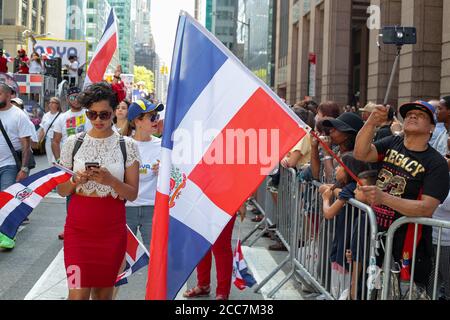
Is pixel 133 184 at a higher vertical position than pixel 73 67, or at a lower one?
lower

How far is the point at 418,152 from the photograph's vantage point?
4309mm

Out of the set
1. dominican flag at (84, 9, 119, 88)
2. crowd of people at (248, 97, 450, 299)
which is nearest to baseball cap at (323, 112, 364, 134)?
crowd of people at (248, 97, 450, 299)

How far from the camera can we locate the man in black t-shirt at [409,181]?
414 cm

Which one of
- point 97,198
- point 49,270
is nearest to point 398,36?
point 97,198

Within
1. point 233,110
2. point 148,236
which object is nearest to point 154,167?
point 148,236

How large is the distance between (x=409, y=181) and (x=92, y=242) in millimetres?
2189

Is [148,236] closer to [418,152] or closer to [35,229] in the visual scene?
[418,152]

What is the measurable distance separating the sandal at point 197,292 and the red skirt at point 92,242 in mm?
1954

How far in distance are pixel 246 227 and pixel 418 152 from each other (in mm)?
6022

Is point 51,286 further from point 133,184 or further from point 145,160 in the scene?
point 133,184

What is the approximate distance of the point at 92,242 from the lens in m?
4.27

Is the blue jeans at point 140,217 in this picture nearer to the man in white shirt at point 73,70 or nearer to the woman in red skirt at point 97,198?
the woman in red skirt at point 97,198

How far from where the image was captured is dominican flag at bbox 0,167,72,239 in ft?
15.1
